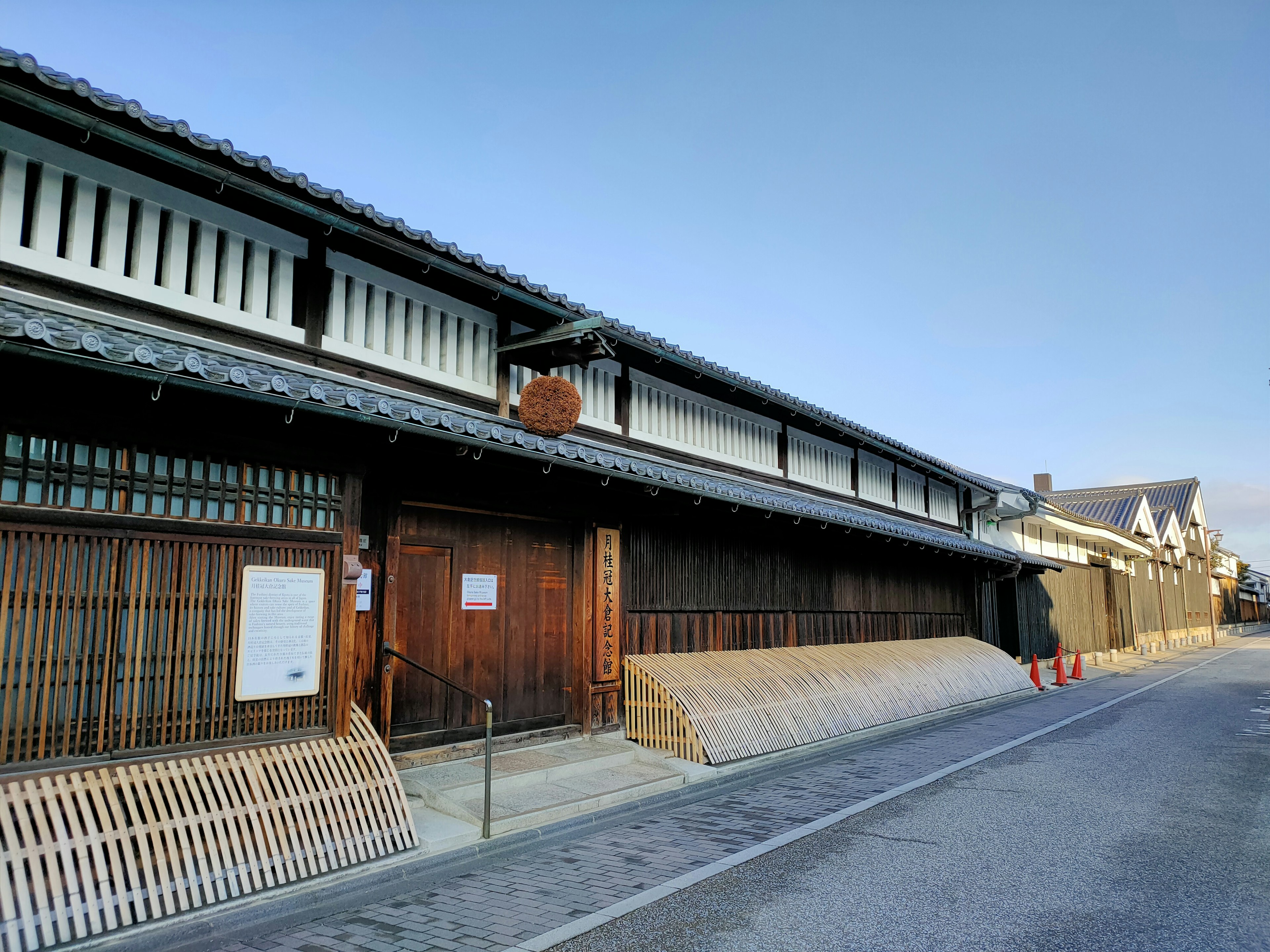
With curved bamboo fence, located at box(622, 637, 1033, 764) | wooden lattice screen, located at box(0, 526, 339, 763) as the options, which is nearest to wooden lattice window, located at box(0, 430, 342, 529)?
wooden lattice screen, located at box(0, 526, 339, 763)

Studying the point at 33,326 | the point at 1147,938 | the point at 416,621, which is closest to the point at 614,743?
the point at 416,621

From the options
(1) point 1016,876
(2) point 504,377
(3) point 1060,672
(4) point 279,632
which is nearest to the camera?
(1) point 1016,876

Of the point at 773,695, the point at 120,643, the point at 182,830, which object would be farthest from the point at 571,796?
the point at 773,695

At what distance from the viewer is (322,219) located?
7480 millimetres

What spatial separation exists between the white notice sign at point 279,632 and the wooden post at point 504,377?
3424mm

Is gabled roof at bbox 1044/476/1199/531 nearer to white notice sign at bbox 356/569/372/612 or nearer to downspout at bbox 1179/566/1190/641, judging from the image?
downspout at bbox 1179/566/1190/641

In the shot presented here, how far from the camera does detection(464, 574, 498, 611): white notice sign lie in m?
9.23

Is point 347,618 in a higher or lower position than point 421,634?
higher

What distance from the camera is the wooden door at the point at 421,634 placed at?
27.7 ft

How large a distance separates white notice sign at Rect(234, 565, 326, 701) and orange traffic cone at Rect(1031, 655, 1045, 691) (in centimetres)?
1919

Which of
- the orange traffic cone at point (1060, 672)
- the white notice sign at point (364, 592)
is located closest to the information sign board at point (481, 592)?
the white notice sign at point (364, 592)

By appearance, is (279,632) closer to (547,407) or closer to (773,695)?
(547,407)

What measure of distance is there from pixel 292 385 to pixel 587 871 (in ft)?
14.5

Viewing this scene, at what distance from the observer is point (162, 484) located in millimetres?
6156
